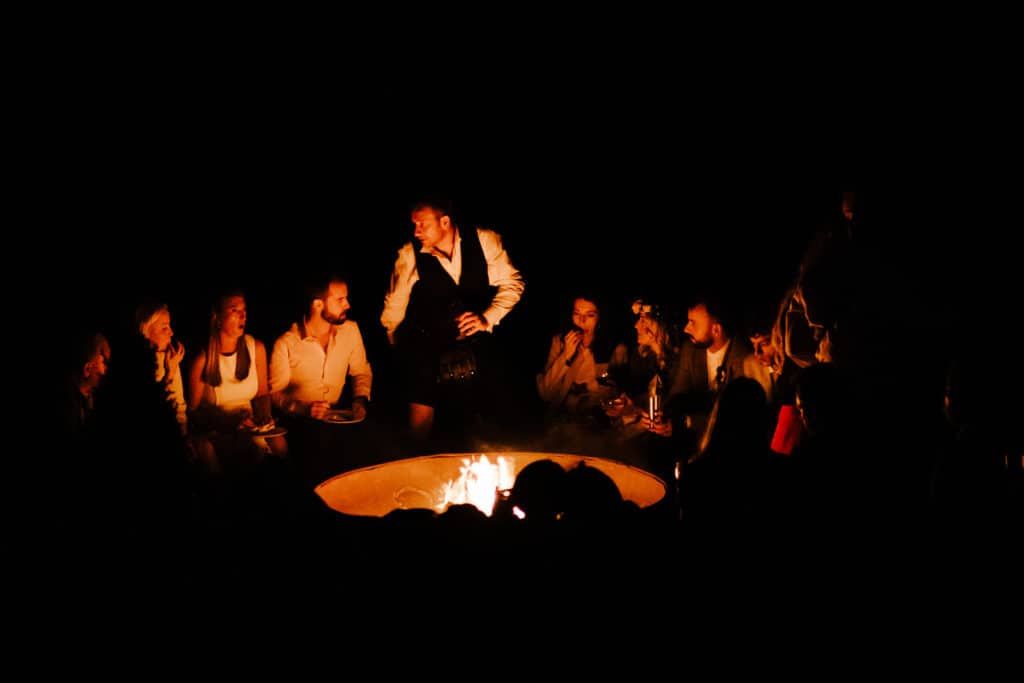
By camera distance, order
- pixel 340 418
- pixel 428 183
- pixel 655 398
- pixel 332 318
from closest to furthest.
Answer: pixel 655 398
pixel 340 418
pixel 332 318
pixel 428 183

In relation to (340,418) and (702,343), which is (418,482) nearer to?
(340,418)

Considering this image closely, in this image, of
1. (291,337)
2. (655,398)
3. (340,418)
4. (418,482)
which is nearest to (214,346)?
(291,337)

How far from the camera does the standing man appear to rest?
5.68m

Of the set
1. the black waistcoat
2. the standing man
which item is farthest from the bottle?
the black waistcoat

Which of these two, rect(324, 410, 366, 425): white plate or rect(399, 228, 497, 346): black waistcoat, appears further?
rect(399, 228, 497, 346): black waistcoat

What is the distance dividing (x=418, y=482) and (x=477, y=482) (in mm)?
290

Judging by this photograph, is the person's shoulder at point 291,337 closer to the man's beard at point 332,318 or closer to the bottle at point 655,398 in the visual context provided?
the man's beard at point 332,318

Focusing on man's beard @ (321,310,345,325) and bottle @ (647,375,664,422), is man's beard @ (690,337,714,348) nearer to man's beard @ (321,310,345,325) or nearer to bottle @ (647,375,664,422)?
bottle @ (647,375,664,422)

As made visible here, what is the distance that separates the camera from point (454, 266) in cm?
→ 577

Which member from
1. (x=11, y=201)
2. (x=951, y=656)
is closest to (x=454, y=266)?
(x=11, y=201)

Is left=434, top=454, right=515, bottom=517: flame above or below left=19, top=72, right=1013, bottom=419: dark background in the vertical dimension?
below

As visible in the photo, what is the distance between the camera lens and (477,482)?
398 cm

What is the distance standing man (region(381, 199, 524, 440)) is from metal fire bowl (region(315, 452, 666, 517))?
1631mm

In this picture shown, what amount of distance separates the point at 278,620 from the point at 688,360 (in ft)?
11.4
